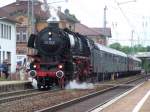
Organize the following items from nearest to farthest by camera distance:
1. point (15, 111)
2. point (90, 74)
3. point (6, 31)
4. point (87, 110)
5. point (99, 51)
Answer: point (15, 111)
point (87, 110)
point (90, 74)
point (99, 51)
point (6, 31)

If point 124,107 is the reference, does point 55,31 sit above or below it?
above

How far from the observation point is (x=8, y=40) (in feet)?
214

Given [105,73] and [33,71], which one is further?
[105,73]

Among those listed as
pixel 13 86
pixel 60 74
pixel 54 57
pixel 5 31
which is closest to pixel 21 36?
pixel 5 31

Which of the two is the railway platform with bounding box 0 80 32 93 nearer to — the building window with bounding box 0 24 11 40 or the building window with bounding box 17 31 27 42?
the building window with bounding box 0 24 11 40

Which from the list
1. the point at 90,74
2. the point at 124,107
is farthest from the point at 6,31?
the point at 124,107

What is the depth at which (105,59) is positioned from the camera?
168 ft

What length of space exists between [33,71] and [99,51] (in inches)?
615

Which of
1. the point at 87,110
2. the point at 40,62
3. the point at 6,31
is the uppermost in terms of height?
the point at 6,31

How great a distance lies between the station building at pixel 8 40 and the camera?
62.8m

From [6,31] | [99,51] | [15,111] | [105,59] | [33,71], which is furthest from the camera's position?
[6,31]

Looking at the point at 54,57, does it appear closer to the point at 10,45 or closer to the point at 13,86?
the point at 13,86

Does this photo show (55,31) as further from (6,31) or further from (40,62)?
(6,31)

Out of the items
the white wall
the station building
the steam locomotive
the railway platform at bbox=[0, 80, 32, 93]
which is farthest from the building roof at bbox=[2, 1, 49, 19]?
the steam locomotive
